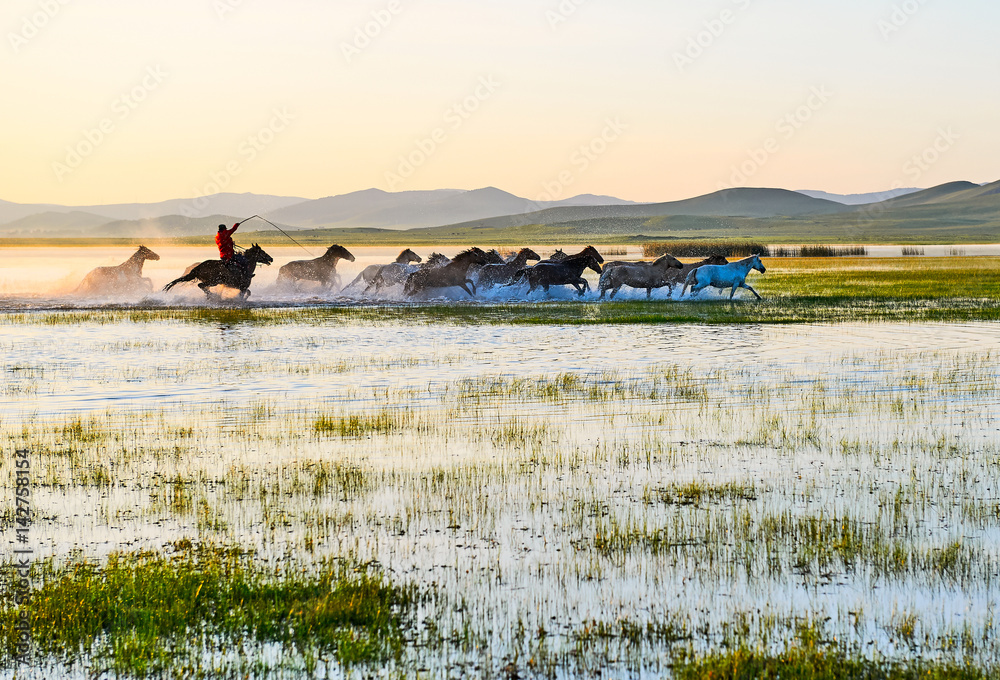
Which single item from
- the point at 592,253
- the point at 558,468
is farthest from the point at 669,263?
the point at 558,468

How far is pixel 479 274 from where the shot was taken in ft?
118

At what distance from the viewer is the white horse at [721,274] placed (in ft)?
110

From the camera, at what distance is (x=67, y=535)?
25.3 ft

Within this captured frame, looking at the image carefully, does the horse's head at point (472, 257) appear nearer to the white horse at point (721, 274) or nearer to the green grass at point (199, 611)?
the white horse at point (721, 274)

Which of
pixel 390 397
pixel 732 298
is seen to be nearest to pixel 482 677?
pixel 390 397

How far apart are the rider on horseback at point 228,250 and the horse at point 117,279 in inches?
214

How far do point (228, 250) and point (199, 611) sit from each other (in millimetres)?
26611

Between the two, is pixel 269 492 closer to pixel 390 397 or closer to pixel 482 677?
pixel 482 677

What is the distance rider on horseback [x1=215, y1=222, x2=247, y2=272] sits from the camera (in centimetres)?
3055

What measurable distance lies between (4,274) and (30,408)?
153ft

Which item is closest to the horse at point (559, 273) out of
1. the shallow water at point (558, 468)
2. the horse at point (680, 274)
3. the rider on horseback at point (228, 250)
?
the horse at point (680, 274)

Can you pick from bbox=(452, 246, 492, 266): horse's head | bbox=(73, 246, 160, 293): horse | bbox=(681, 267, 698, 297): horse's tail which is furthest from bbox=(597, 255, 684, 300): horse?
bbox=(73, 246, 160, 293): horse

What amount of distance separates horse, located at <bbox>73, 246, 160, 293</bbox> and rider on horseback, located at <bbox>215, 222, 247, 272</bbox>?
17.9 ft

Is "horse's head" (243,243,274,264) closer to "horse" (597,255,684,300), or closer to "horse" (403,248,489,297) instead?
"horse" (403,248,489,297)
